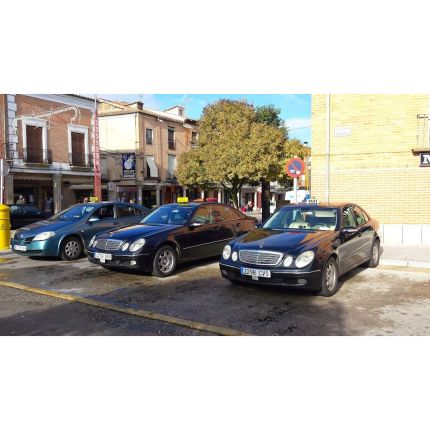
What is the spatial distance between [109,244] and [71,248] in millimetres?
2274

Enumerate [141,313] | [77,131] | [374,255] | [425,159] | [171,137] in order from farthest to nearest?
[171,137], [77,131], [425,159], [374,255], [141,313]

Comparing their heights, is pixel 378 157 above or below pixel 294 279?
above

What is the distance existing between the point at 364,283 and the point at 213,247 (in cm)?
295

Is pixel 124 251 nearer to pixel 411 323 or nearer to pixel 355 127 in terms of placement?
pixel 411 323

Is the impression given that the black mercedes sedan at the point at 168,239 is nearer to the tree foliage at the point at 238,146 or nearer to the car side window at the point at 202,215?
the car side window at the point at 202,215

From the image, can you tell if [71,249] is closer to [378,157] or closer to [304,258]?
[304,258]

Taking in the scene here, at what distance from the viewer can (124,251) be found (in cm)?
664

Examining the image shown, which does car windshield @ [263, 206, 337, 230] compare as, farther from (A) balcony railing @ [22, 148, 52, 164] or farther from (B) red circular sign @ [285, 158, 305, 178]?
(A) balcony railing @ [22, 148, 52, 164]

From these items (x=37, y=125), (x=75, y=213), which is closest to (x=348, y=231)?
(x=75, y=213)

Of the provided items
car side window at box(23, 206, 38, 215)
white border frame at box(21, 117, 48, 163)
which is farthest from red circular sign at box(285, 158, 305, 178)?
white border frame at box(21, 117, 48, 163)

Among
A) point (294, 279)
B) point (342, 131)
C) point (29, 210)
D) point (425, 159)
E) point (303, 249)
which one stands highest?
point (342, 131)

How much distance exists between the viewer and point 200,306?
16.9 ft

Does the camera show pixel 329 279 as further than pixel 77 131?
No
